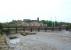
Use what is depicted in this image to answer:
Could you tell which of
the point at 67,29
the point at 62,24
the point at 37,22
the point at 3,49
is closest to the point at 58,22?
the point at 62,24

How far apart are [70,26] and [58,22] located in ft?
30.4

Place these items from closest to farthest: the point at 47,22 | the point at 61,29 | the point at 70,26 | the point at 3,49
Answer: the point at 3,49 < the point at 61,29 < the point at 70,26 < the point at 47,22

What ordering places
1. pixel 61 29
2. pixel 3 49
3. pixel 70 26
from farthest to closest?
pixel 70 26
pixel 61 29
pixel 3 49

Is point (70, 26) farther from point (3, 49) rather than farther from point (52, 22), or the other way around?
point (3, 49)

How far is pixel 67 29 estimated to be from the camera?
6338cm

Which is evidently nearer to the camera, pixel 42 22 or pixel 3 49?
pixel 3 49

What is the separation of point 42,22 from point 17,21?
11611 millimetres

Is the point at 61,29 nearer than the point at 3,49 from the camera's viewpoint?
No

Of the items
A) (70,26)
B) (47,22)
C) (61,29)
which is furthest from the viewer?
(47,22)

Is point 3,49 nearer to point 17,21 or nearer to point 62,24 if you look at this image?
point 17,21

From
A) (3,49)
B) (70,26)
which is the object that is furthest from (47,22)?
(3,49)

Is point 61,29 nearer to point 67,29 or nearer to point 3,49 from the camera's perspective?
point 67,29

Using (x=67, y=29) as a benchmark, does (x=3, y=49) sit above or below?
above

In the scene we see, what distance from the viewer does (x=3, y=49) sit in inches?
554
